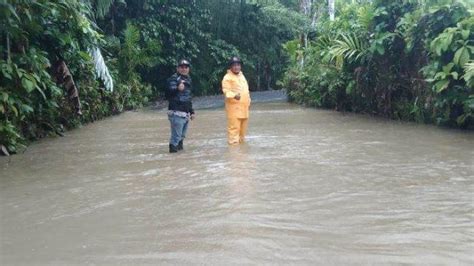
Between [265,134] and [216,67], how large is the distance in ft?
57.0

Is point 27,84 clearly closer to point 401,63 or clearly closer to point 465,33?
point 465,33

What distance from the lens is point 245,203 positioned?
215 inches

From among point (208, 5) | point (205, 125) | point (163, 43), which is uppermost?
point (208, 5)

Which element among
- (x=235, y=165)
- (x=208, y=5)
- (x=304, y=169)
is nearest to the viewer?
(x=304, y=169)

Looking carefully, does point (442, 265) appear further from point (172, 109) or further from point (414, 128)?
point (414, 128)

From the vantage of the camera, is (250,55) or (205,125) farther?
(250,55)

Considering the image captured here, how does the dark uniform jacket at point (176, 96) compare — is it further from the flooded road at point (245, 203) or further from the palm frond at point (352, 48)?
the palm frond at point (352, 48)

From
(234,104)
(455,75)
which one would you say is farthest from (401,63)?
(234,104)

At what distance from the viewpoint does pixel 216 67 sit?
28.2 m

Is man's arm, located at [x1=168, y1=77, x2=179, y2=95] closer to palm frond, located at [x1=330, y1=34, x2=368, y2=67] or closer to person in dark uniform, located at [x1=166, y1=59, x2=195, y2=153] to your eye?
person in dark uniform, located at [x1=166, y1=59, x2=195, y2=153]

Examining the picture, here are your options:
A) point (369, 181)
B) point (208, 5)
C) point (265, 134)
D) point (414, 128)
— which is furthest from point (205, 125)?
point (208, 5)

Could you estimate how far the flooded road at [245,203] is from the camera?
4113 mm

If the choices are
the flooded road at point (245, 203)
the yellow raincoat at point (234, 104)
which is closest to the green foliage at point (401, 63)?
the flooded road at point (245, 203)

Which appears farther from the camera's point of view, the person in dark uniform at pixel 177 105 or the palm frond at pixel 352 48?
the palm frond at pixel 352 48
